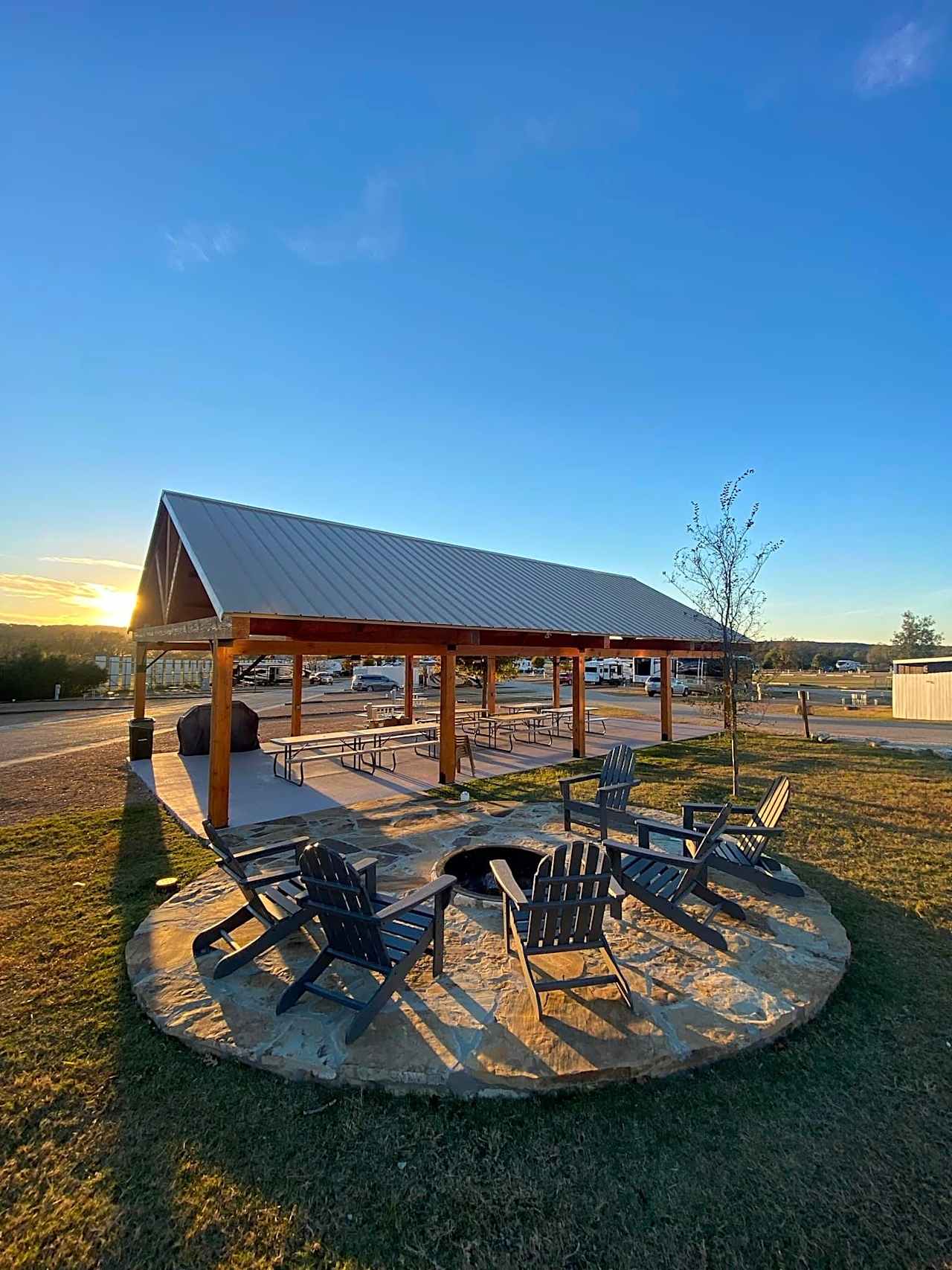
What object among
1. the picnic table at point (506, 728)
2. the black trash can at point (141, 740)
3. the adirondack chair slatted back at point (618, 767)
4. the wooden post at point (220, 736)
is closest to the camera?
the adirondack chair slatted back at point (618, 767)

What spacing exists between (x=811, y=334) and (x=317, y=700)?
21892mm

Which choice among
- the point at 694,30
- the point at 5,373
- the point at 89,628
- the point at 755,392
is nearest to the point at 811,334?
the point at 755,392

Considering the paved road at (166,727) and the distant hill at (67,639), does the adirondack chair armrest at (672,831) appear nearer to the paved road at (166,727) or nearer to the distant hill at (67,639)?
the paved road at (166,727)

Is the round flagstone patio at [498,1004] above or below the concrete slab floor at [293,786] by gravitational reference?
above

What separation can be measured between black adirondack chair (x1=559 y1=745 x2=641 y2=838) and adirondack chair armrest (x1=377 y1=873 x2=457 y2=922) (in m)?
2.05

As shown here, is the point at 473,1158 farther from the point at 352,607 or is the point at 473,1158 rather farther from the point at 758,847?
the point at 352,607

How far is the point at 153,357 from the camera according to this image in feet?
32.8

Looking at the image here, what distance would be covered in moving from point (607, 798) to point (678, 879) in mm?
1662

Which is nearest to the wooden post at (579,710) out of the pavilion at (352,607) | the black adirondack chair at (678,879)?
the pavilion at (352,607)

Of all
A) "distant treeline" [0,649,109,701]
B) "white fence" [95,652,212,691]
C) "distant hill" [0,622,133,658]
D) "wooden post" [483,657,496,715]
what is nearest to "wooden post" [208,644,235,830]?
"wooden post" [483,657,496,715]

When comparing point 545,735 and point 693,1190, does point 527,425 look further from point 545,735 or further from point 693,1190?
point 693,1190

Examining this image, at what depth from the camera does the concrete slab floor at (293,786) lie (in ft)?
25.4

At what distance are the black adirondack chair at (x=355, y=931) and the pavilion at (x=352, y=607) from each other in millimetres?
3810

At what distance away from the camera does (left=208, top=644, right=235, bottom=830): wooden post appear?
6.62 meters
